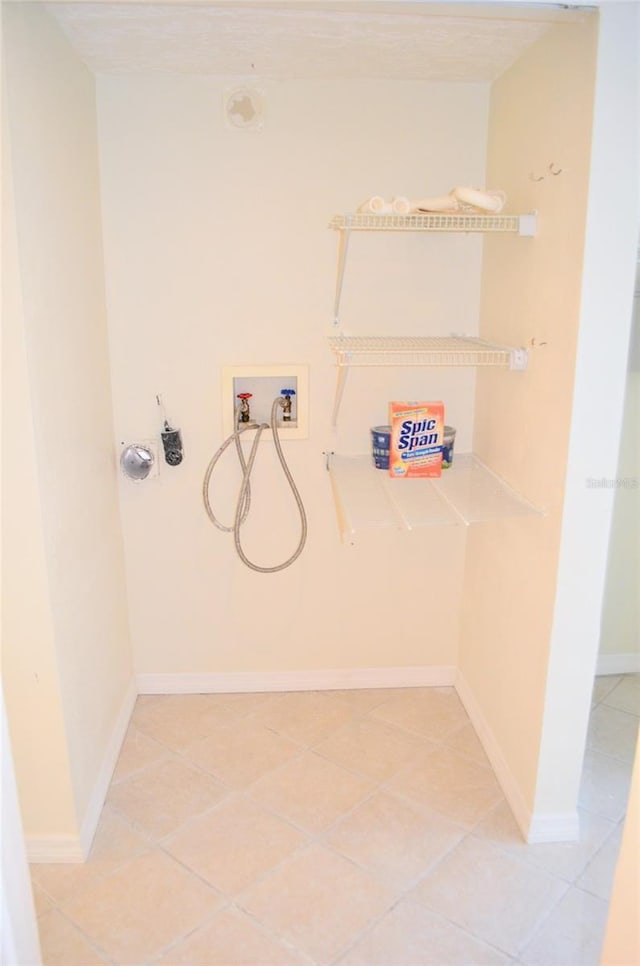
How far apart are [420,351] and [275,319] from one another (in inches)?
22.6

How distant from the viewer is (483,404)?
243cm

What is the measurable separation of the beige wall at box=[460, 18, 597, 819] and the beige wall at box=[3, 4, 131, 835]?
129cm

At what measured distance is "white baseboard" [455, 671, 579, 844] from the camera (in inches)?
79.0

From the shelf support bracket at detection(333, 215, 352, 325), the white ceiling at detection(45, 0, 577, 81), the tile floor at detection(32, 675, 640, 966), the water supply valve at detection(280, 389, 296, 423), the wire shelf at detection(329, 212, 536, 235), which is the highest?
the white ceiling at detection(45, 0, 577, 81)

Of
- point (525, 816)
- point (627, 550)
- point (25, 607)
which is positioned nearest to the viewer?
point (25, 607)

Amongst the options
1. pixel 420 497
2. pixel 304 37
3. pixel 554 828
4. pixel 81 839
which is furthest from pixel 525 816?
pixel 304 37

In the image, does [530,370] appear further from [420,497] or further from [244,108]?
[244,108]

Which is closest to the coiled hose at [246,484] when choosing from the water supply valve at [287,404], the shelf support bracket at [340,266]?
the water supply valve at [287,404]

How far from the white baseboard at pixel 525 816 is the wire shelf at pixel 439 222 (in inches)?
64.0

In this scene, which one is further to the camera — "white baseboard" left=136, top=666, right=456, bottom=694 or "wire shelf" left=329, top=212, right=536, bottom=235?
"white baseboard" left=136, top=666, right=456, bottom=694

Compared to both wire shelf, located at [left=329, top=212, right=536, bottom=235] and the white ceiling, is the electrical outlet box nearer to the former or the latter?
wire shelf, located at [left=329, top=212, right=536, bottom=235]

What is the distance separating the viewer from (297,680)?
2.77 meters

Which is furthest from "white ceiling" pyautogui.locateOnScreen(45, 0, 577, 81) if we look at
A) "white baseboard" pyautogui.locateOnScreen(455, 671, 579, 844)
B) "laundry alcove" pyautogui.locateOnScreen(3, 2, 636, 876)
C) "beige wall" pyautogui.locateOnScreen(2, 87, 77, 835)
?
"white baseboard" pyautogui.locateOnScreen(455, 671, 579, 844)

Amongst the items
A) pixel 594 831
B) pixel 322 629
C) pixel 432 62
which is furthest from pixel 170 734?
pixel 432 62
